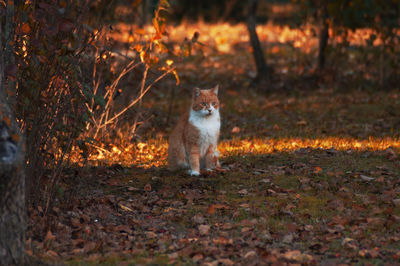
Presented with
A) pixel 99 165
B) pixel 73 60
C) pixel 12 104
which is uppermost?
pixel 73 60

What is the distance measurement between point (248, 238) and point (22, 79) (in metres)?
3.04

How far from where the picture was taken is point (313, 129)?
38.1 ft

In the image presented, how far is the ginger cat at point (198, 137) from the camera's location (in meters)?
8.18

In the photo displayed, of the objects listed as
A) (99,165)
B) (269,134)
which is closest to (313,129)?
(269,134)

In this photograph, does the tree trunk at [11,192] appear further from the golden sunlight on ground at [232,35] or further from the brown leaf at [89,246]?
the golden sunlight on ground at [232,35]

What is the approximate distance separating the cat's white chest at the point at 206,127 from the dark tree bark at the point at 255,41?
886 cm

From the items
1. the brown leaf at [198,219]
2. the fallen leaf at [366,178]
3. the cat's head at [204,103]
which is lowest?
the brown leaf at [198,219]

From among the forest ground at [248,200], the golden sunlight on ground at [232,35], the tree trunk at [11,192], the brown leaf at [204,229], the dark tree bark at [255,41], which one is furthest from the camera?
the golden sunlight on ground at [232,35]

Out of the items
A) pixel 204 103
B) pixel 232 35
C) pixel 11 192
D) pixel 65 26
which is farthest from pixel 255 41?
pixel 11 192

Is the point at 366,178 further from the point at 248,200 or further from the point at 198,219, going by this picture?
the point at 198,219

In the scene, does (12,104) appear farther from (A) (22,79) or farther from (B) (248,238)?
(B) (248,238)

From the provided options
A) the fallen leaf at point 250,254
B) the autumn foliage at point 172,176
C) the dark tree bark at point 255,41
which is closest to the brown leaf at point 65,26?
the autumn foliage at point 172,176

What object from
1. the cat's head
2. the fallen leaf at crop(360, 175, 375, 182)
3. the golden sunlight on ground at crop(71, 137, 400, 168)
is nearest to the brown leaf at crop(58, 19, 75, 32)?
the cat's head

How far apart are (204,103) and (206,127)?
1.20 feet
